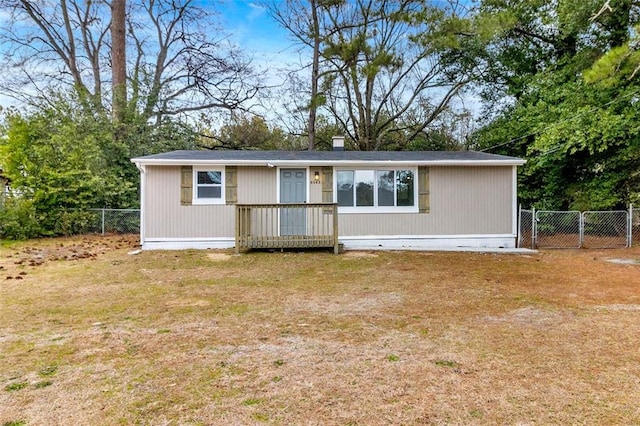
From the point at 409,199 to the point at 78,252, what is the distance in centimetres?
795

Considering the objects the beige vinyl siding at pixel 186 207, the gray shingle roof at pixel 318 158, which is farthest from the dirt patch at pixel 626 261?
the beige vinyl siding at pixel 186 207

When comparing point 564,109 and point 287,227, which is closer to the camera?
point 287,227

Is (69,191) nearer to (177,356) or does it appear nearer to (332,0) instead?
(177,356)

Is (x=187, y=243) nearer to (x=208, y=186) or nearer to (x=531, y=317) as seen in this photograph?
(x=208, y=186)

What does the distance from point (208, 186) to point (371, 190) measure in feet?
13.3

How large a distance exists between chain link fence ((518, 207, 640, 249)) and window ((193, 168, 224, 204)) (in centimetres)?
792

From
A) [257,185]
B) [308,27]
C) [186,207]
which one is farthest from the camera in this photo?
[308,27]

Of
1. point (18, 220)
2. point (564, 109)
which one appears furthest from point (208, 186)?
point (564, 109)

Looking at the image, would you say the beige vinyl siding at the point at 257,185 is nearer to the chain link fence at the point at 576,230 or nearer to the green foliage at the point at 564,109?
the chain link fence at the point at 576,230

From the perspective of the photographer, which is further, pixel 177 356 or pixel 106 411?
pixel 177 356

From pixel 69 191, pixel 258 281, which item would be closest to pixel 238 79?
pixel 69 191

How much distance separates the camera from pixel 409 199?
31.3 ft

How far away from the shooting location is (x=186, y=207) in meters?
9.04

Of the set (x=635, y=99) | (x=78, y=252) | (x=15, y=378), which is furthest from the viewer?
(x=635, y=99)
